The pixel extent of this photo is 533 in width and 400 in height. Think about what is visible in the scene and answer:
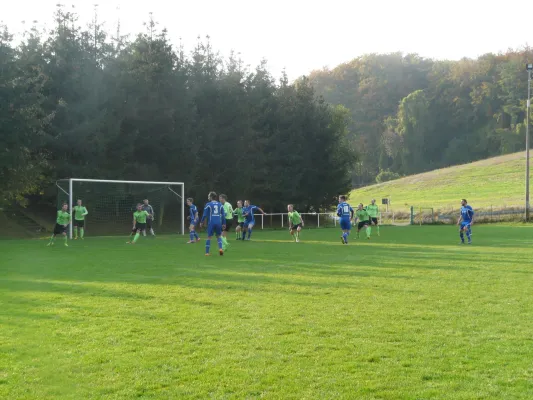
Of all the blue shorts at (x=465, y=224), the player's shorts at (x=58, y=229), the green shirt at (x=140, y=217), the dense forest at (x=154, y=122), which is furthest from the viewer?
the dense forest at (x=154, y=122)

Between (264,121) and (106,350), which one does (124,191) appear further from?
(106,350)

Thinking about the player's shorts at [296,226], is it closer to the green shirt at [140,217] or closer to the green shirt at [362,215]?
the green shirt at [362,215]

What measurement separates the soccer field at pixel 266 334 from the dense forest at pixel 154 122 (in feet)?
67.7

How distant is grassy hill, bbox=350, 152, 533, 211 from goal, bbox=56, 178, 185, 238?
122 ft

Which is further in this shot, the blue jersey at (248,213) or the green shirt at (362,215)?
the green shirt at (362,215)

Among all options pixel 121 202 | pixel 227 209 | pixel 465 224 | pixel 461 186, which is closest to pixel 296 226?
pixel 227 209

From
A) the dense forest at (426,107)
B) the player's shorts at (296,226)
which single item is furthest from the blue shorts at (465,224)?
the dense forest at (426,107)

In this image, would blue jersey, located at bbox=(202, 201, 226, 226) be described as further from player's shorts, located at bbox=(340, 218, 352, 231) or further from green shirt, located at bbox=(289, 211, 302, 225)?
green shirt, located at bbox=(289, 211, 302, 225)

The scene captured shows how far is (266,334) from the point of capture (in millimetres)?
7207

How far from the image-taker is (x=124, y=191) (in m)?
36.5

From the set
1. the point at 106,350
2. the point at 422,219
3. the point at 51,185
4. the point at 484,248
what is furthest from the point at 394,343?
the point at 422,219

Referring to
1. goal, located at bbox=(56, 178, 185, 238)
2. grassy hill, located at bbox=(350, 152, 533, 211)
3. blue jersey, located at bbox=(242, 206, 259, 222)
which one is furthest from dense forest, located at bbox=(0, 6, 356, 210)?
grassy hill, located at bbox=(350, 152, 533, 211)

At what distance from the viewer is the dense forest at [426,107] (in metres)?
96.9

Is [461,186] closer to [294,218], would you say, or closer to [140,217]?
[294,218]
